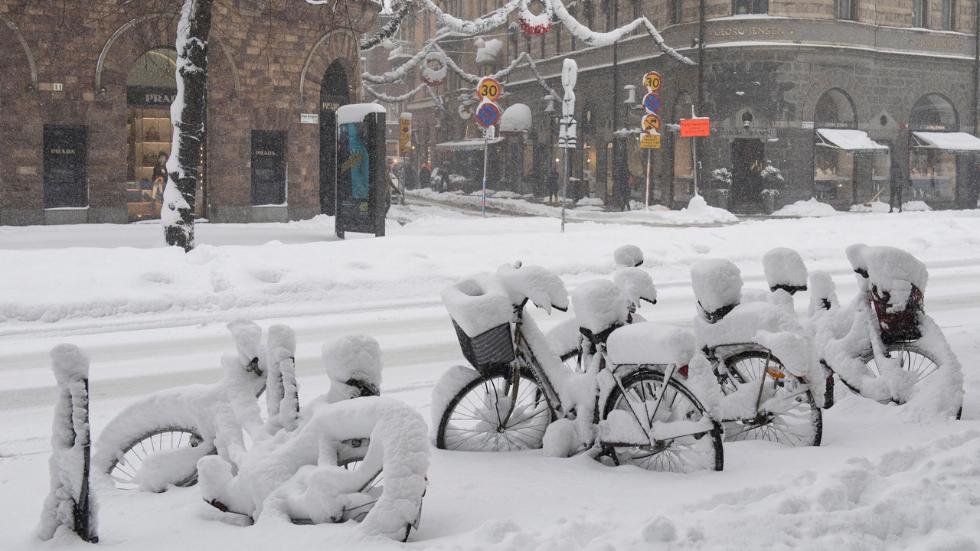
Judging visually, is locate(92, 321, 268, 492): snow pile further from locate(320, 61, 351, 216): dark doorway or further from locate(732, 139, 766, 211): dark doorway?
locate(732, 139, 766, 211): dark doorway

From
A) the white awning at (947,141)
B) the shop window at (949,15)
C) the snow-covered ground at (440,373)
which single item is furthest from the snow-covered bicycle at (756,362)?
the shop window at (949,15)

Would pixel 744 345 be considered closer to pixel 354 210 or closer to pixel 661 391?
pixel 661 391

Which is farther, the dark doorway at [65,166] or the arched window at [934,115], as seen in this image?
the arched window at [934,115]

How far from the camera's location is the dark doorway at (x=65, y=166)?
81.1ft

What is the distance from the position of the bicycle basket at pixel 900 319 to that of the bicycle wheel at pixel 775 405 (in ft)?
3.33

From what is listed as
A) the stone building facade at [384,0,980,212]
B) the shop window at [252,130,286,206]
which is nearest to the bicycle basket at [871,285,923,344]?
the shop window at [252,130,286,206]

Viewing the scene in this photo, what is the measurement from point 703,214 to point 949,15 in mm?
16000

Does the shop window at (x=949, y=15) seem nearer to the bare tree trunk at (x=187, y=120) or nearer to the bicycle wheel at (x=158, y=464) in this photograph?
the bare tree trunk at (x=187, y=120)

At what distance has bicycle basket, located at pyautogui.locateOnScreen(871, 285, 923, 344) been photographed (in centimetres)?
670

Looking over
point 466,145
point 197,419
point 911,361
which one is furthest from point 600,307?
point 466,145

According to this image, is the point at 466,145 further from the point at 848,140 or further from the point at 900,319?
the point at 900,319

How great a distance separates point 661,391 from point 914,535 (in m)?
1.37

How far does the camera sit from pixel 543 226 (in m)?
26.8

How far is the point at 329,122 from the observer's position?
3023 centimetres
